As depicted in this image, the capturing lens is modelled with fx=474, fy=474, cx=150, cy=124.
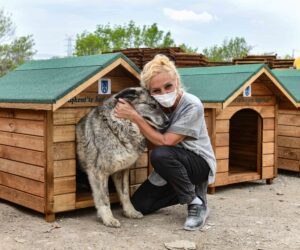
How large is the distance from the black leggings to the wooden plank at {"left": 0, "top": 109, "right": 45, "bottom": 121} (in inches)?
46.7

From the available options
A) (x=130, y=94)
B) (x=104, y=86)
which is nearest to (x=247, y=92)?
(x=104, y=86)

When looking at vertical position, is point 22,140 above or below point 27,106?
below

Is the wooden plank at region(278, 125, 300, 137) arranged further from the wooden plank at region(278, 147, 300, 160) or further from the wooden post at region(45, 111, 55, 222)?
the wooden post at region(45, 111, 55, 222)

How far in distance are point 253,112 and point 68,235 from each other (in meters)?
4.14

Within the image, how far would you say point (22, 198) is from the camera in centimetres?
505

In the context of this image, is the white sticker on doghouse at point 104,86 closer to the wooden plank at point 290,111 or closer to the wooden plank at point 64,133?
the wooden plank at point 64,133

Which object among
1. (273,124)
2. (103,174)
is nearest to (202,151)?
(103,174)

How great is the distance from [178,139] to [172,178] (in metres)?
0.40

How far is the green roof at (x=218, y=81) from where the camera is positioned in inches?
242

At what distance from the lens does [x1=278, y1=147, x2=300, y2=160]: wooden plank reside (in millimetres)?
7938

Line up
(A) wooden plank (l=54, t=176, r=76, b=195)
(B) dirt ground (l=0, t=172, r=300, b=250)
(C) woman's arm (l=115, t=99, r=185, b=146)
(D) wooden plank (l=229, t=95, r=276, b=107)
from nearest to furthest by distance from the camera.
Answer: (B) dirt ground (l=0, t=172, r=300, b=250) < (C) woman's arm (l=115, t=99, r=185, b=146) < (A) wooden plank (l=54, t=176, r=76, b=195) < (D) wooden plank (l=229, t=95, r=276, b=107)

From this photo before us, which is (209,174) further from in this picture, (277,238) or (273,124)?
(273,124)

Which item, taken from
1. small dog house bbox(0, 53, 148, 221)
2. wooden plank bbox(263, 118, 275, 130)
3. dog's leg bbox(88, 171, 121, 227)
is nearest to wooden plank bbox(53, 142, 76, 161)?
small dog house bbox(0, 53, 148, 221)

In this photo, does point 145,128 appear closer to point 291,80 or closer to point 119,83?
point 119,83
